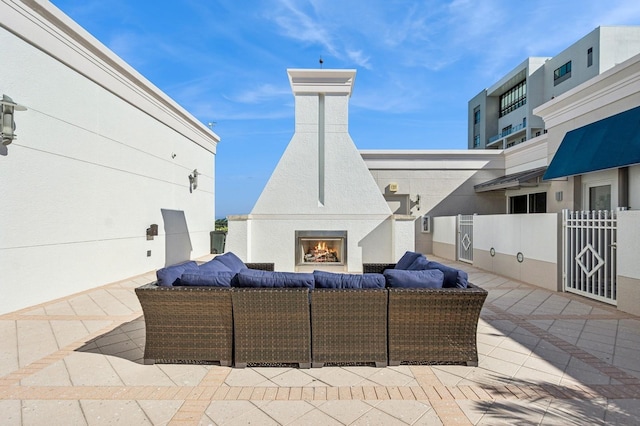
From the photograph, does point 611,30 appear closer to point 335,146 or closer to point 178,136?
point 335,146

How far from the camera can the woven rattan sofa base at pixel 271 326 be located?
122 inches

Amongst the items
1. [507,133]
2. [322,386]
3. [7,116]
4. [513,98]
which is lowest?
[322,386]

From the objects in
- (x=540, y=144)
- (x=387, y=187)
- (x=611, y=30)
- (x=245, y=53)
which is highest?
(x=611, y=30)

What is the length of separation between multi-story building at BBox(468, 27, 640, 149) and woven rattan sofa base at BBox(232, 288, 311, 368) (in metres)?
18.3

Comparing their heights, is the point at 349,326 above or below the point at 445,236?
below

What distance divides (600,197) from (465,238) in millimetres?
3587

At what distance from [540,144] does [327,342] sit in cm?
1139

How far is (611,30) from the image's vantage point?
1866cm

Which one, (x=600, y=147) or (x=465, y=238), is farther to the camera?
(x=465, y=238)

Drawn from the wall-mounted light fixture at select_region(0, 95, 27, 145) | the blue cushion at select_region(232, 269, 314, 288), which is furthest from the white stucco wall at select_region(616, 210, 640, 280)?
the wall-mounted light fixture at select_region(0, 95, 27, 145)

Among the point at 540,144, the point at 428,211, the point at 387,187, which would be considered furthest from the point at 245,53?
the point at 540,144

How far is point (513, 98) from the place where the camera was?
2662 centimetres

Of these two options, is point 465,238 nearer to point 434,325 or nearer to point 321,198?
point 321,198

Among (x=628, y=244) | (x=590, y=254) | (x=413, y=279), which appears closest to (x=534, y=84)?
(x=590, y=254)
